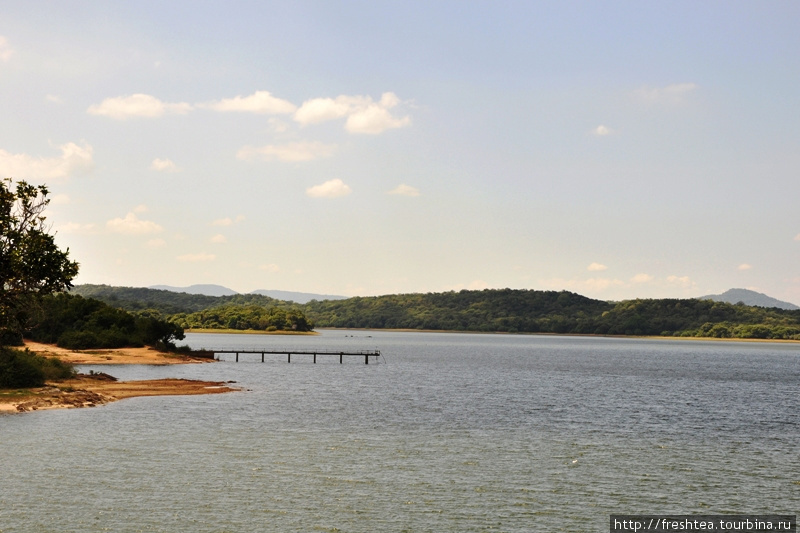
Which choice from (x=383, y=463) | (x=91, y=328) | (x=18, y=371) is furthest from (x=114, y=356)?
(x=383, y=463)

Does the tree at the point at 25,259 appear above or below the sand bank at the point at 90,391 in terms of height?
above

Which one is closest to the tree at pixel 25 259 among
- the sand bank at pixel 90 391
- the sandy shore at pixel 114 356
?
the sand bank at pixel 90 391

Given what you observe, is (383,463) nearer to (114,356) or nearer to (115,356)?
(114,356)

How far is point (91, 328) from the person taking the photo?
128500 mm

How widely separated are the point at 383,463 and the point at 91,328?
101528mm

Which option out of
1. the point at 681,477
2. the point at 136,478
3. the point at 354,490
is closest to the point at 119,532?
the point at 136,478

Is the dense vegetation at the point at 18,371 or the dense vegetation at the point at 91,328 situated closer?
the dense vegetation at the point at 18,371

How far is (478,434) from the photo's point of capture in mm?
53562

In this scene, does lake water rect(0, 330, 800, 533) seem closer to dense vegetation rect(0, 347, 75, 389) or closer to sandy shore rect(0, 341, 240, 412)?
sandy shore rect(0, 341, 240, 412)

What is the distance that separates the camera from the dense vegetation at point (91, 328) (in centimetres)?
12441

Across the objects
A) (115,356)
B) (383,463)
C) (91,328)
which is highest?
(91,328)

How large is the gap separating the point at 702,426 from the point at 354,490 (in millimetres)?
38810

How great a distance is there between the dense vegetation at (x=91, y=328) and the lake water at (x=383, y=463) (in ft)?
192

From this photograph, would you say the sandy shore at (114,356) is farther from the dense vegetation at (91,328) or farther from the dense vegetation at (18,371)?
the dense vegetation at (18,371)
